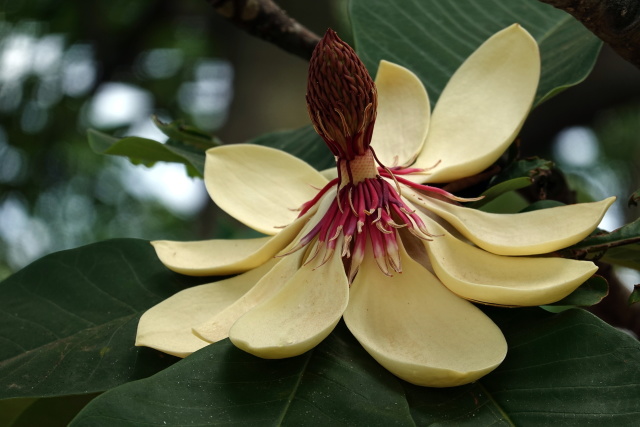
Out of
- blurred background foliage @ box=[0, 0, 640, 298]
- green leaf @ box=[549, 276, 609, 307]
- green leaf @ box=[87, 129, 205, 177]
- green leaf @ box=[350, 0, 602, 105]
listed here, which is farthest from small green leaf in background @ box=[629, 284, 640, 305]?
blurred background foliage @ box=[0, 0, 640, 298]

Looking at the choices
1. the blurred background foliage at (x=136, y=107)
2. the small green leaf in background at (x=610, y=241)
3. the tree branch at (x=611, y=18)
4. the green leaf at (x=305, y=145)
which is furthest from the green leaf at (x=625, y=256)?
the blurred background foliage at (x=136, y=107)

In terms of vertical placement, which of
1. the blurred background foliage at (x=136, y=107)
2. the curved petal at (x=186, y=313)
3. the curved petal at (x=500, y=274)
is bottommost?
the blurred background foliage at (x=136, y=107)

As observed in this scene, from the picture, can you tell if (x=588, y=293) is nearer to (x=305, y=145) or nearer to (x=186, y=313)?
(x=186, y=313)

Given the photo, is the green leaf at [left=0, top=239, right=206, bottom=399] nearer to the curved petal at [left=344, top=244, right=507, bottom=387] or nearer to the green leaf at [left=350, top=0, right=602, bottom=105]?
the curved petal at [left=344, top=244, right=507, bottom=387]

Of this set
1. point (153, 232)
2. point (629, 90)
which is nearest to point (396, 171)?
point (629, 90)

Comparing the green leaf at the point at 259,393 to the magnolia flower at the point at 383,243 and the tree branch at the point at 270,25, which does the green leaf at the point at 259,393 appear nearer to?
the magnolia flower at the point at 383,243

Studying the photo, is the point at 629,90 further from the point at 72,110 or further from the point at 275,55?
the point at 72,110
